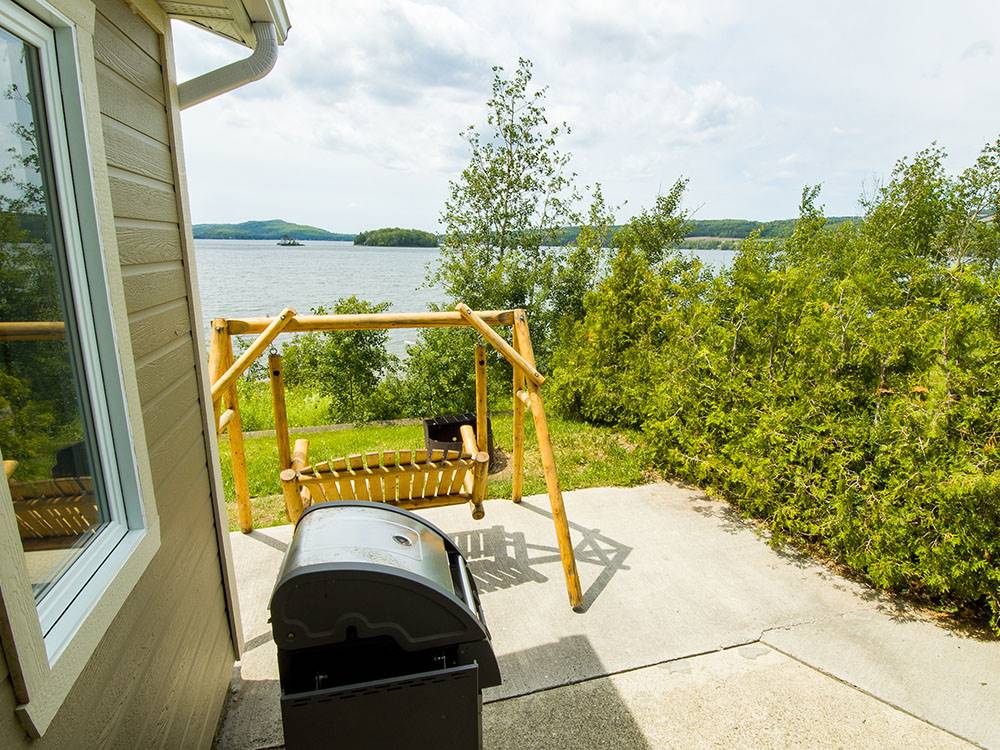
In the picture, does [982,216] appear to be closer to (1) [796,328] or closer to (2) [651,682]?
(1) [796,328]

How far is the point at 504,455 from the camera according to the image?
5.70 metres

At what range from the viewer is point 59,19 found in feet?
3.92

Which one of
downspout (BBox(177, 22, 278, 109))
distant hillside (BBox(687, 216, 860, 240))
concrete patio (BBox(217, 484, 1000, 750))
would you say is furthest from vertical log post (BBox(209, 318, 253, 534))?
distant hillside (BBox(687, 216, 860, 240))

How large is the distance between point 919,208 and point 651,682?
8027 mm

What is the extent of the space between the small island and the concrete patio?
1725cm

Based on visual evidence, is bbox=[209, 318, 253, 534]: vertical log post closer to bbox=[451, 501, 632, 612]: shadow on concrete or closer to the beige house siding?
the beige house siding

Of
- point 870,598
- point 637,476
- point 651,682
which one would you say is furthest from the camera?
point 637,476

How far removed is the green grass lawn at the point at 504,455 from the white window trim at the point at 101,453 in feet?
A: 9.37

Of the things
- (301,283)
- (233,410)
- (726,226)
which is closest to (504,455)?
(233,410)

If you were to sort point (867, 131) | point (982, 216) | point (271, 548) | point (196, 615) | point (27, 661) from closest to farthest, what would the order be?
point (27, 661) < point (196, 615) < point (271, 548) < point (982, 216) < point (867, 131)

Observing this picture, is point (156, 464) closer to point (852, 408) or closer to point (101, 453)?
point (101, 453)

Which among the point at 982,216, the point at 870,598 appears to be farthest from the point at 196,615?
the point at 982,216

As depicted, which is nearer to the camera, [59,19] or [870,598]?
[59,19]

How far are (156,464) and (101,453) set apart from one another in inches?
13.2
